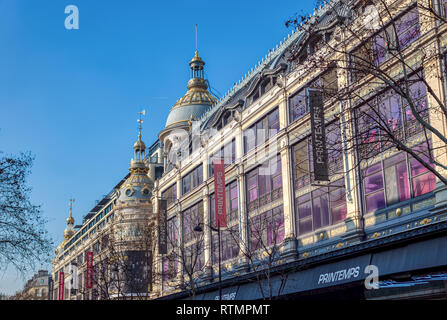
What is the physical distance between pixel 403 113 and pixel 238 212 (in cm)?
1872

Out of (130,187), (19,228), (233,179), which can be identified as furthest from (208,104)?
(19,228)

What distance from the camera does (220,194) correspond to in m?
46.8

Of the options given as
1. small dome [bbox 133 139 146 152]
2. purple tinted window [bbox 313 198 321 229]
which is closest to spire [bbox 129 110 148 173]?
small dome [bbox 133 139 146 152]

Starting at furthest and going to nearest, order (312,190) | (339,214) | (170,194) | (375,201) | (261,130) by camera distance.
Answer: (170,194) → (261,130) → (312,190) → (339,214) → (375,201)

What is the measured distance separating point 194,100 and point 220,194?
29.5 meters

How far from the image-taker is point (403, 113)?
29156mm

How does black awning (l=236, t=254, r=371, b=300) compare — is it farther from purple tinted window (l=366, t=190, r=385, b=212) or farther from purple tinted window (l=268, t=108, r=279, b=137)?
purple tinted window (l=268, t=108, r=279, b=137)

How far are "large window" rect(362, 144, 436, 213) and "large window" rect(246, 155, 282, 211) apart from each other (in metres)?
9.28

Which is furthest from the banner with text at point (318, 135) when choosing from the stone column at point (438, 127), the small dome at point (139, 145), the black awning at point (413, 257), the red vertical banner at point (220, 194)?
the small dome at point (139, 145)

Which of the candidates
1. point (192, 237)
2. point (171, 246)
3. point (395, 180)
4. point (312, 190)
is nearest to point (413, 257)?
point (395, 180)

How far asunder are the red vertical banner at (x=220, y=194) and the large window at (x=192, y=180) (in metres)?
6.70

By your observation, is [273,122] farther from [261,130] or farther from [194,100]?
[194,100]

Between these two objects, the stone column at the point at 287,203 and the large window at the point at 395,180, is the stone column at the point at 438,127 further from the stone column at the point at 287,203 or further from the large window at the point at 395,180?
the stone column at the point at 287,203
